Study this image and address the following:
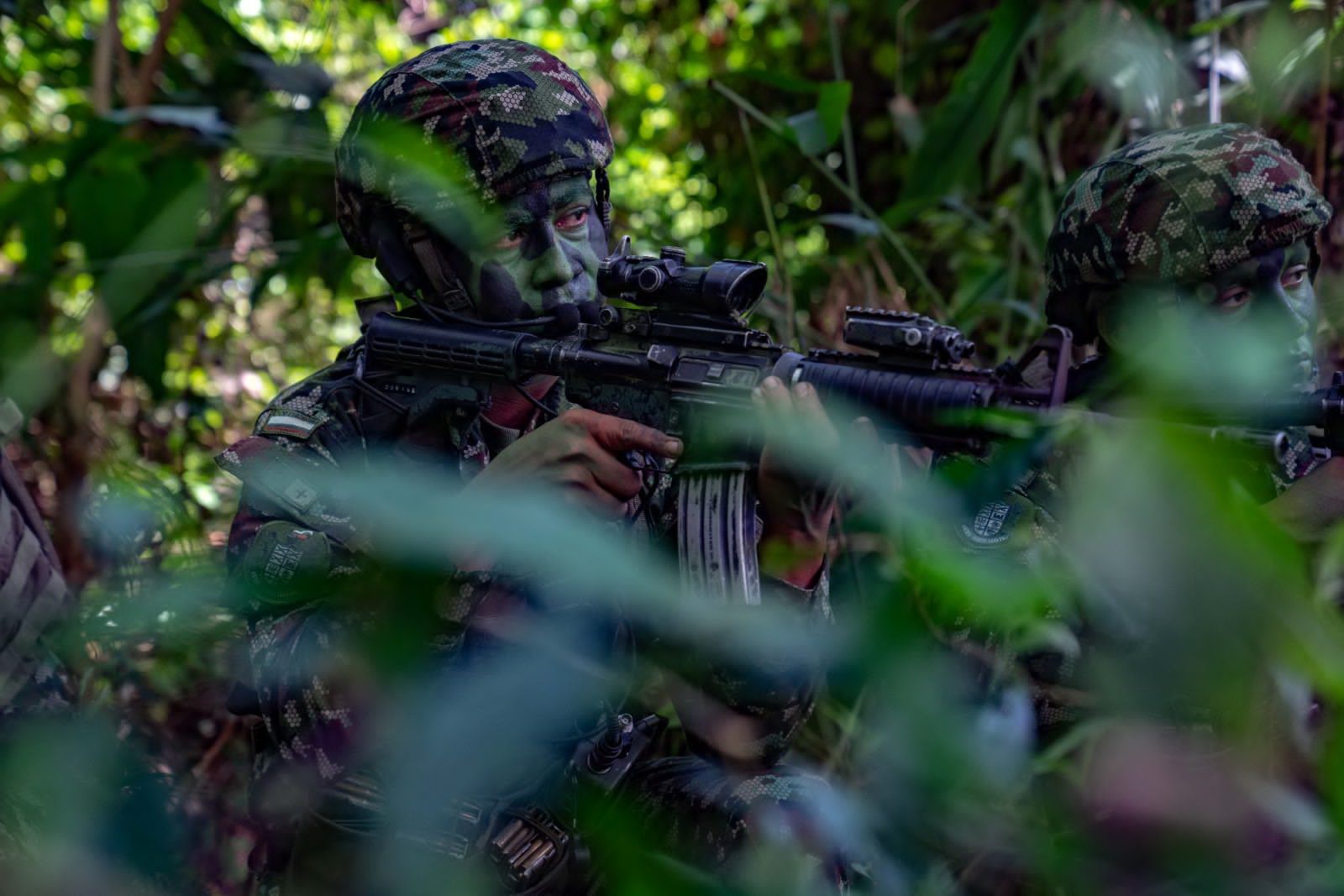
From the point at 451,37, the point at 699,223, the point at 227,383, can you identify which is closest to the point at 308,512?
the point at 227,383

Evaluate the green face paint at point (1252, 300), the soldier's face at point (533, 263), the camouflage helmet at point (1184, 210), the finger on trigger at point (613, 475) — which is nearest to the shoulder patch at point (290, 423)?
the soldier's face at point (533, 263)

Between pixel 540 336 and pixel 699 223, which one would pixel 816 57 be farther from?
pixel 540 336

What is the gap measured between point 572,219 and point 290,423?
1.72 feet

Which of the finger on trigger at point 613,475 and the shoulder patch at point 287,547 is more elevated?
the finger on trigger at point 613,475

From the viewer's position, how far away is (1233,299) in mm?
2090

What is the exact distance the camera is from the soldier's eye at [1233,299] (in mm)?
2086

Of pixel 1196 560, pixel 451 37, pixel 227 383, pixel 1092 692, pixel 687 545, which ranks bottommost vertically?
pixel 227 383

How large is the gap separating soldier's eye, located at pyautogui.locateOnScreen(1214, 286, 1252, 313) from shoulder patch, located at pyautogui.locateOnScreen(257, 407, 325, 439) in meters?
1.42

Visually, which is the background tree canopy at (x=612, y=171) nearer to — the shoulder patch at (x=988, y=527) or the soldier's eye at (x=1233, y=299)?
the soldier's eye at (x=1233, y=299)

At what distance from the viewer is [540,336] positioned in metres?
1.93

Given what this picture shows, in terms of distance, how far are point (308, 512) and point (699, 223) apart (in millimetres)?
3964

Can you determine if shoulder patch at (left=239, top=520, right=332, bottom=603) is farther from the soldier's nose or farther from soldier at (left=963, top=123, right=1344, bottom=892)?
soldier at (left=963, top=123, right=1344, bottom=892)

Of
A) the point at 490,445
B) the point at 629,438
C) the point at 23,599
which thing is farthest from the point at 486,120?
the point at 23,599

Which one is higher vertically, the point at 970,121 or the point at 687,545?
the point at 687,545
